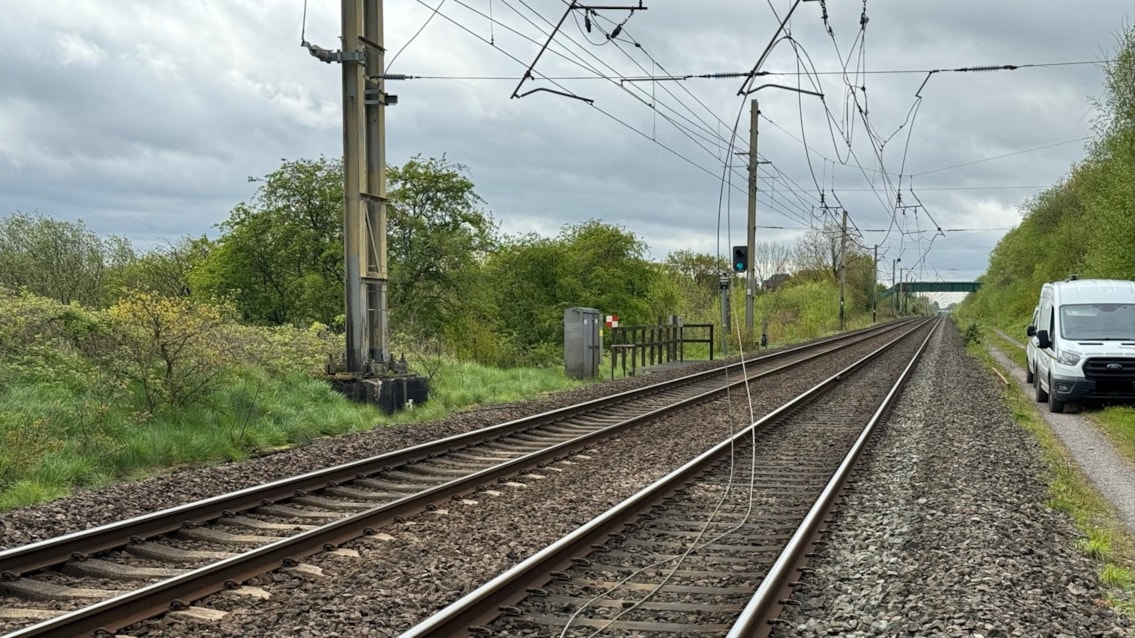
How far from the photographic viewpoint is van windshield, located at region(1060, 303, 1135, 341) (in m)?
17.4

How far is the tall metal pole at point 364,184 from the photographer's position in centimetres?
1517

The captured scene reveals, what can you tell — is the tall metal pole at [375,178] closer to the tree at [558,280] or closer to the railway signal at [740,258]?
the railway signal at [740,258]

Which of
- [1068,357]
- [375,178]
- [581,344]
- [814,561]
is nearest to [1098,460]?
[1068,357]

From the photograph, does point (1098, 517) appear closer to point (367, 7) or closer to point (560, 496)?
point (560, 496)

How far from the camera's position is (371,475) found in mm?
10039

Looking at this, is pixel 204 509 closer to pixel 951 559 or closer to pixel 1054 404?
pixel 951 559

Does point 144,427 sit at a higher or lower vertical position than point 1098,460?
higher

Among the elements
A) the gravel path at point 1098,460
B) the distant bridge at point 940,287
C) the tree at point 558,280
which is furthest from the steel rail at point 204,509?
the distant bridge at point 940,287

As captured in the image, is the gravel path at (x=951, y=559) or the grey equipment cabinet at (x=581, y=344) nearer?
the gravel path at (x=951, y=559)

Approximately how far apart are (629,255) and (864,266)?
7287cm

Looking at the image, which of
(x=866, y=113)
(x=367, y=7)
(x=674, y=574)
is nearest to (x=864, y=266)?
(x=866, y=113)

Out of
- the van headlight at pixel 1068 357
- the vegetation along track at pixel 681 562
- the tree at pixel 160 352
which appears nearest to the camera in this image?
the vegetation along track at pixel 681 562

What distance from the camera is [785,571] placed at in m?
6.38

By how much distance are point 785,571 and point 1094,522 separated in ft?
13.3
